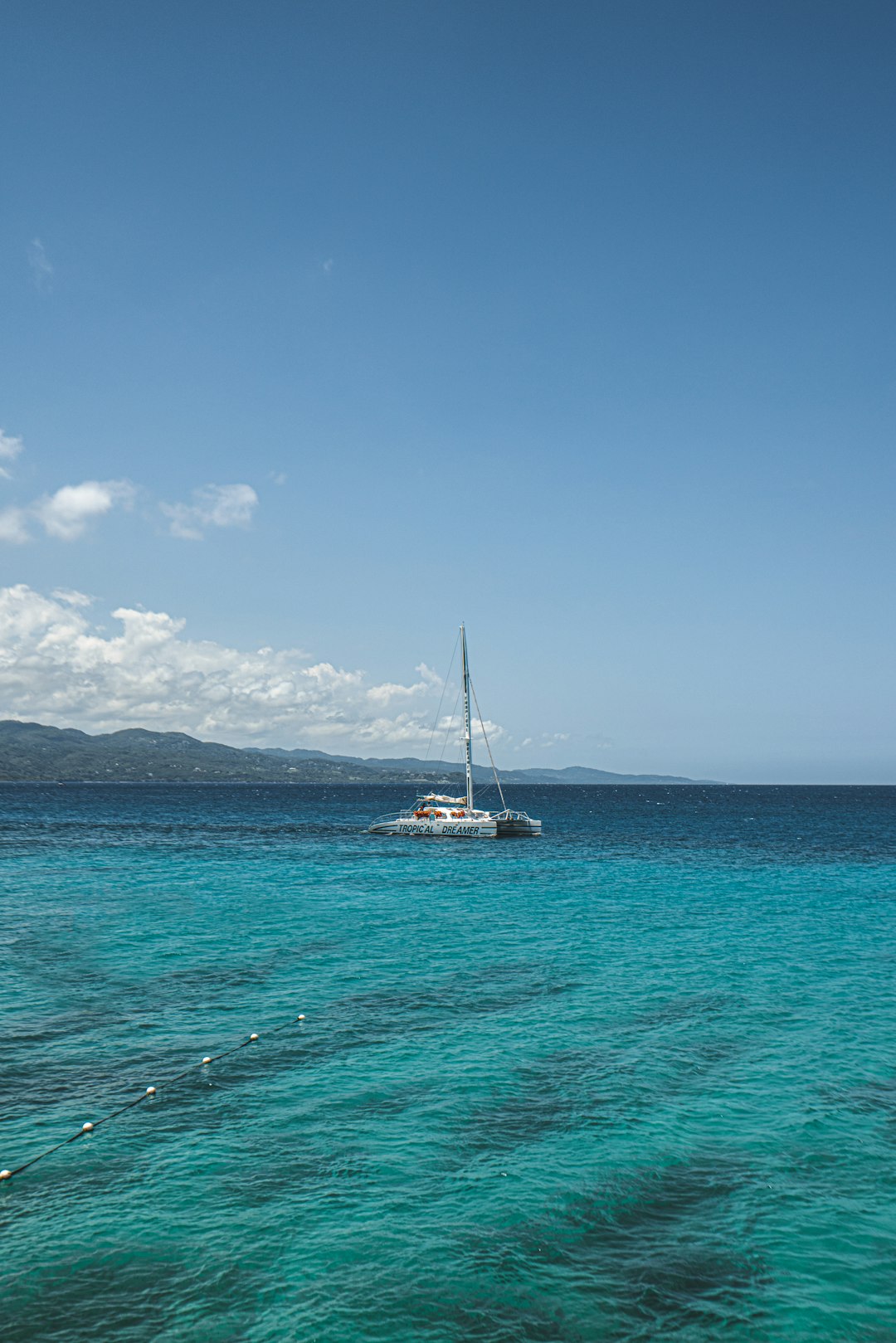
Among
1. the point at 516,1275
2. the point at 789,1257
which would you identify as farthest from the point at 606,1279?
the point at 789,1257

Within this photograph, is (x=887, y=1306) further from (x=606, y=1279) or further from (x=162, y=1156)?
(x=162, y=1156)

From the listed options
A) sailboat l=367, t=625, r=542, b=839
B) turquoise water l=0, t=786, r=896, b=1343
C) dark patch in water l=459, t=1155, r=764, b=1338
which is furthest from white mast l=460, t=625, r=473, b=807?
dark patch in water l=459, t=1155, r=764, b=1338

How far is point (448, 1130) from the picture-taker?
1772 cm

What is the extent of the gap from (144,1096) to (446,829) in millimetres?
77091

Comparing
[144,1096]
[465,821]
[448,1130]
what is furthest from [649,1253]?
[465,821]

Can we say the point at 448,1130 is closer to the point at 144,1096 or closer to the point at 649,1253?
the point at 649,1253

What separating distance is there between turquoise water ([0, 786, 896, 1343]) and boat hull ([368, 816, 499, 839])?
52.2 m

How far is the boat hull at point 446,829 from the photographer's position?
9381 centimetres

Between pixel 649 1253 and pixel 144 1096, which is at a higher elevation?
pixel 144 1096

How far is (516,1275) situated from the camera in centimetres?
1294

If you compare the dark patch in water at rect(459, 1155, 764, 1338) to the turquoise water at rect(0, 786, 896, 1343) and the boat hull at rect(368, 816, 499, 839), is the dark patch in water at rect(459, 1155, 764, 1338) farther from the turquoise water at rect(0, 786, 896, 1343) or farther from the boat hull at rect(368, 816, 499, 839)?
the boat hull at rect(368, 816, 499, 839)

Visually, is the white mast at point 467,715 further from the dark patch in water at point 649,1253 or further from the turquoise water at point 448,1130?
the dark patch in water at point 649,1253

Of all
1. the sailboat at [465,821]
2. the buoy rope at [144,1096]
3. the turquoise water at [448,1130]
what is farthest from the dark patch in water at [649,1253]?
the sailboat at [465,821]

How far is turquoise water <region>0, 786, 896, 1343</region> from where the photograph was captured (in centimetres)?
1238
